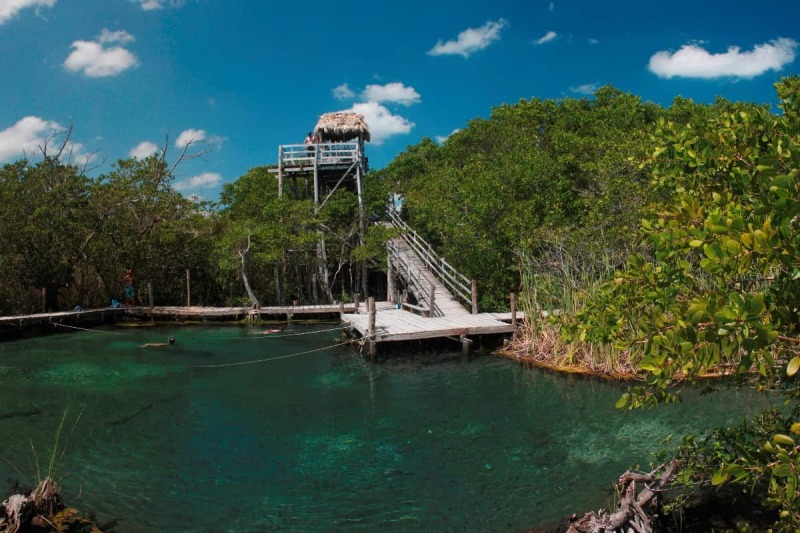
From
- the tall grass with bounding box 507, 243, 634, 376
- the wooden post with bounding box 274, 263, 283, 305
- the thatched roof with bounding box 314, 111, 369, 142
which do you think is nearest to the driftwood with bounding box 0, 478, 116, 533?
the tall grass with bounding box 507, 243, 634, 376

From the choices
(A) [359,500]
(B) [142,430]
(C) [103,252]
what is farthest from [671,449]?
(C) [103,252]

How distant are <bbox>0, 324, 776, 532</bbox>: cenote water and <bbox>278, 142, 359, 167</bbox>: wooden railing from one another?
12339mm

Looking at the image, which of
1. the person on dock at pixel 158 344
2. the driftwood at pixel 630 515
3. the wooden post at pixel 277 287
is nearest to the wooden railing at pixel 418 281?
the wooden post at pixel 277 287

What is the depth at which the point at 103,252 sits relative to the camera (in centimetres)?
2272

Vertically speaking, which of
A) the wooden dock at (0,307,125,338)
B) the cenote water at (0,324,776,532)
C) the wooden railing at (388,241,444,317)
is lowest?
the cenote water at (0,324,776,532)

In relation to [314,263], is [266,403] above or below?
below

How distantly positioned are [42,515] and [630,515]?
5.58 metres

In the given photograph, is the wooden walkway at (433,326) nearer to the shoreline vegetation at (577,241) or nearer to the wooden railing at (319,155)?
the shoreline vegetation at (577,241)

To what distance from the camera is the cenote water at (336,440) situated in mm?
6227

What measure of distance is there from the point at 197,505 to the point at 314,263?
56.6 ft

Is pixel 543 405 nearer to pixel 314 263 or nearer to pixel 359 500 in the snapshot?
pixel 359 500

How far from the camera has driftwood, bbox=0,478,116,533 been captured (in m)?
5.25

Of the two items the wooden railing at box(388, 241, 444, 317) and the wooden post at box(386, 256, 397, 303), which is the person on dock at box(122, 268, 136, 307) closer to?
the wooden post at box(386, 256, 397, 303)

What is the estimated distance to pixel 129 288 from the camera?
75.0 ft
